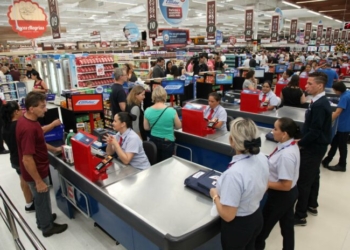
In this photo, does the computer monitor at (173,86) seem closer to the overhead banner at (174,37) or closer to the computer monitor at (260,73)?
the computer monitor at (260,73)

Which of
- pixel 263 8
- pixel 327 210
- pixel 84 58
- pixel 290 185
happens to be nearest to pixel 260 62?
pixel 263 8

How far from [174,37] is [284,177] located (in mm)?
12378

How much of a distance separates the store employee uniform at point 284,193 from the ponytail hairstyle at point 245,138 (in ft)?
2.10

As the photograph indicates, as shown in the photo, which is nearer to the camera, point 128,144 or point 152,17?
point 128,144

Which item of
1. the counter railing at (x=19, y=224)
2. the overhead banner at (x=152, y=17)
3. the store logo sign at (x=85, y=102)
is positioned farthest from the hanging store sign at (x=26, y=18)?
the counter railing at (x=19, y=224)

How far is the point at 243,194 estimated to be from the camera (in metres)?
1.74

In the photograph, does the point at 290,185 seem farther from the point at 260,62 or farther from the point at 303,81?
the point at 260,62

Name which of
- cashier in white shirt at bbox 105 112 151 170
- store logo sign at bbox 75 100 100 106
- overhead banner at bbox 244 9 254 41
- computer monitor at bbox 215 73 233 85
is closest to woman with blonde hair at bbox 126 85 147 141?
store logo sign at bbox 75 100 100 106

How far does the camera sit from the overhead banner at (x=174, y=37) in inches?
519

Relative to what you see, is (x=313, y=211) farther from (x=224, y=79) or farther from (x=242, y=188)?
(x=224, y=79)

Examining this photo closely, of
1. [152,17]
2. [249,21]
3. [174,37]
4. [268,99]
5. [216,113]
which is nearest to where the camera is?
[216,113]

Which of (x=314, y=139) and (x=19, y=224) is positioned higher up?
(x=314, y=139)

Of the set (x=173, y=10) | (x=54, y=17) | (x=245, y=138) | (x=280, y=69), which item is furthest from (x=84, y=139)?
(x=280, y=69)

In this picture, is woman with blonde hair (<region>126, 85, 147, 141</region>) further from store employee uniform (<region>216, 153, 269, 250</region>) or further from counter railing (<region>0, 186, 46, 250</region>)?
store employee uniform (<region>216, 153, 269, 250</region>)
